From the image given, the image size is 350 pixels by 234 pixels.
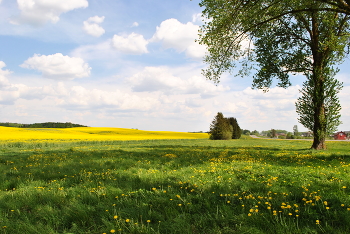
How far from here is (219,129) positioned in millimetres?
61719

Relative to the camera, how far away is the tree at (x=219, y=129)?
202 feet

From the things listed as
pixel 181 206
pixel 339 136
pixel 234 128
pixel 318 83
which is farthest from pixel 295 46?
pixel 339 136

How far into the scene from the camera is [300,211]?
446 cm

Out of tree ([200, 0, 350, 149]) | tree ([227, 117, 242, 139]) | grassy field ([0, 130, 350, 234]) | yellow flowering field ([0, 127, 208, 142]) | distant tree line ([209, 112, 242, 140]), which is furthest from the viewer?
tree ([227, 117, 242, 139])

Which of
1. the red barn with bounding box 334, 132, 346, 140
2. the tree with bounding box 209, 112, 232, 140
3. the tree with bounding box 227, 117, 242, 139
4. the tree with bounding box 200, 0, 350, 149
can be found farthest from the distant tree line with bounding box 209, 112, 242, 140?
the red barn with bounding box 334, 132, 346, 140

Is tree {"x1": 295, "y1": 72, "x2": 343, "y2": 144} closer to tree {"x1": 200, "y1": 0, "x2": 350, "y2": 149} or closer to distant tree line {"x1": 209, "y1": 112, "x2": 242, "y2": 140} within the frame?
tree {"x1": 200, "y1": 0, "x2": 350, "y2": 149}

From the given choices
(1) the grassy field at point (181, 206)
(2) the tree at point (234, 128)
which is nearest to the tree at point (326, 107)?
(1) the grassy field at point (181, 206)

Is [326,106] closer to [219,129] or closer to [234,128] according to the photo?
[219,129]

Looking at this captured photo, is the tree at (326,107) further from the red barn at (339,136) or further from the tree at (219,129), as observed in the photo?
the red barn at (339,136)

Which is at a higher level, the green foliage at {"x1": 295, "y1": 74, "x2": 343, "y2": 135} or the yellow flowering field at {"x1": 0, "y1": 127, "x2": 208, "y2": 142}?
the green foliage at {"x1": 295, "y1": 74, "x2": 343, "y2": 135}

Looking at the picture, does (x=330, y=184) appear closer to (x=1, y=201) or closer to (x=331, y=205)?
(x=331, y=205)

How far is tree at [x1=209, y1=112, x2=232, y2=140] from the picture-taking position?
202 feet

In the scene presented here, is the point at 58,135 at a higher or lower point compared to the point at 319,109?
lower

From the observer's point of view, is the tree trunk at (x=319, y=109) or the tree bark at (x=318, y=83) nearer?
the tree bark at (x=318, y=83)
